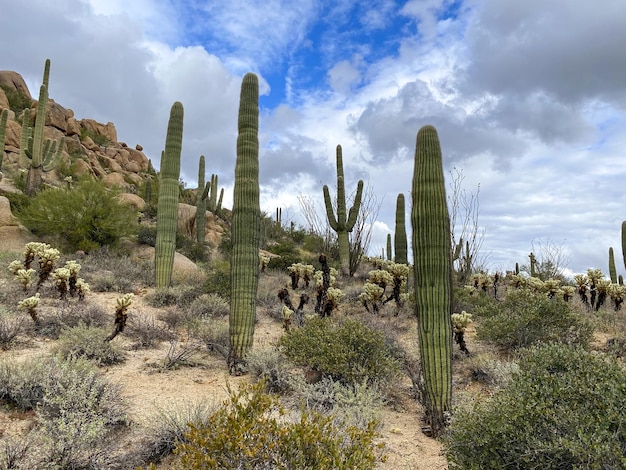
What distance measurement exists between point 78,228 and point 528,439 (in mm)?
14840

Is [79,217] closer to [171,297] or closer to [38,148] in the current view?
[38,148]

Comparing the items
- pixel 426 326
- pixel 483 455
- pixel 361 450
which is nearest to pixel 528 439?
pixel 483 455

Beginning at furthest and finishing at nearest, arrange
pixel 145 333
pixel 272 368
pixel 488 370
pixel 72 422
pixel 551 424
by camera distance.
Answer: pixel 145 333
pixel 488 370
pixel 272 368
pixel 72 422
pixel 551 424

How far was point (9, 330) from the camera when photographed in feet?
19.9

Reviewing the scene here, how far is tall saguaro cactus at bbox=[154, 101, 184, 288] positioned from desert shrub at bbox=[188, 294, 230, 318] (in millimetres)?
1936

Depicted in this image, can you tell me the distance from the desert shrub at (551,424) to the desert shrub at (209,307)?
6375mm

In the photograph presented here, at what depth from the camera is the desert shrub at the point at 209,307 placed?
8.69 metres

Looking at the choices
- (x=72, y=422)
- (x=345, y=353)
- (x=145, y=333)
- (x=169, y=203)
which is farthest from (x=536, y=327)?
(x=169, y=203)

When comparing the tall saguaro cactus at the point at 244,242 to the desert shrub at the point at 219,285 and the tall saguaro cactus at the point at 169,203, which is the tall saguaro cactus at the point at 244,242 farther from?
the tall saguaro cactus at the point at 169,203

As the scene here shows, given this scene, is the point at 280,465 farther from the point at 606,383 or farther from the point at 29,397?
the point at 29,397

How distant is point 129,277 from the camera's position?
11453 mm

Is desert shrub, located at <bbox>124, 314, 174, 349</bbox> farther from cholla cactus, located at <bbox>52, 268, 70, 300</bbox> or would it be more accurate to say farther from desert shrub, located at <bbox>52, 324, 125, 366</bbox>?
cholla cactus, located at <bbox>52, 268, 70, 300</bbox>

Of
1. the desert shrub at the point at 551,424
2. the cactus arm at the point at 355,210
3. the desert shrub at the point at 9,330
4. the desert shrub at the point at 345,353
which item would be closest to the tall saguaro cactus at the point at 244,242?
the desert shrub at the point at 345,353

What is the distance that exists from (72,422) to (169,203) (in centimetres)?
864
